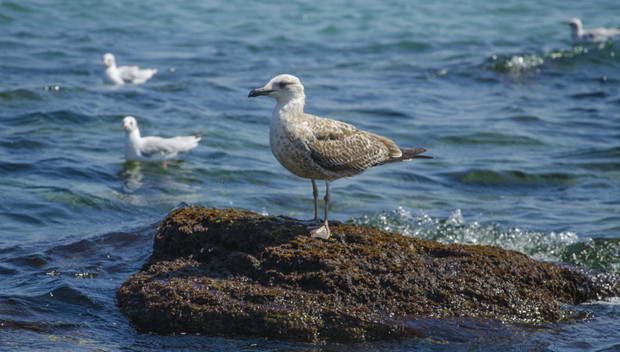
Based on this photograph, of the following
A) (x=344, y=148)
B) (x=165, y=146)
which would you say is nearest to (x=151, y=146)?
(x=165, y=146)

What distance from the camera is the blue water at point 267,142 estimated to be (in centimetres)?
588

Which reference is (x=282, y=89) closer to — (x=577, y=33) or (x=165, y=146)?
(x=165, y=146)

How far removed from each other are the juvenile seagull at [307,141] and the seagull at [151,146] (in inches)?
255

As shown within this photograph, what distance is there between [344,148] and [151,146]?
6.88 metres

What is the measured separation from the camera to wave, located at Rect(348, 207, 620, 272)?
7.81 m

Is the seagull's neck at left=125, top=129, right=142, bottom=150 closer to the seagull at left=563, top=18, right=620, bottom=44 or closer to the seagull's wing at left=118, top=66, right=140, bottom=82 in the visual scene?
the seagull's wing at left=118, top=66, right=140, bottom=82

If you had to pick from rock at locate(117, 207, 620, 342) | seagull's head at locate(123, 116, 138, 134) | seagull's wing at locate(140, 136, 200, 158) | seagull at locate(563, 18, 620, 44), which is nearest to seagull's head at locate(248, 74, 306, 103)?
rock at locate(117, 207, 620, 342)

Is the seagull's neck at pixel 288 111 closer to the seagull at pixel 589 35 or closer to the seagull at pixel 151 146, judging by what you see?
the seagull at pixel 151 146

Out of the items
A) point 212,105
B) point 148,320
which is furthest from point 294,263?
point 212,105

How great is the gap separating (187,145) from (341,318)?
7.70 metres

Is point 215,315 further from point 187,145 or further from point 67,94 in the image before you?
point 67,94

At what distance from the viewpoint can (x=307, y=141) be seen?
19.0 feet

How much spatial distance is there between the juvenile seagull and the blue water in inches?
59.6

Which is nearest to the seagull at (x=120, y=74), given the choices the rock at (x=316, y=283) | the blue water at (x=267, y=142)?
the blue water at (x=267, y=142)
